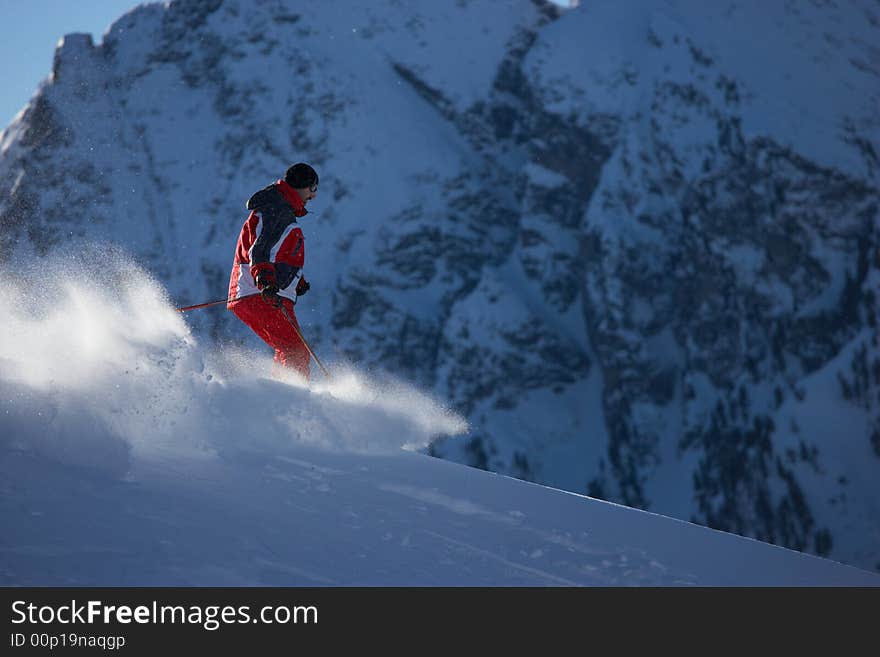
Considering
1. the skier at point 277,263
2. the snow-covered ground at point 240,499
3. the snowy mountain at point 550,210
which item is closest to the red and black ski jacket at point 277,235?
the skier at point 277,263

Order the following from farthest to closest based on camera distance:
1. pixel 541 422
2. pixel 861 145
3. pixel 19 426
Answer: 1. pixel 541 422
2. pixel 861 145
3. pixel 19 426

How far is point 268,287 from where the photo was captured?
23.1ft

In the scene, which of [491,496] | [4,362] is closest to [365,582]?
[491,496]

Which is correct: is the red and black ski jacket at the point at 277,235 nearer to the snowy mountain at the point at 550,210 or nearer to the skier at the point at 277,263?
the skier at the point at 277,263

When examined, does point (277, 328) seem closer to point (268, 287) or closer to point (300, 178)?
point (268, 287)

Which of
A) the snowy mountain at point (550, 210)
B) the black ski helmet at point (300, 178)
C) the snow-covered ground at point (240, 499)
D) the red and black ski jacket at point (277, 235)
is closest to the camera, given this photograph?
the snow-covered ground at point (240, 499)

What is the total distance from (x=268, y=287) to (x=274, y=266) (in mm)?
269

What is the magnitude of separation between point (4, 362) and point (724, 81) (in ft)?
249

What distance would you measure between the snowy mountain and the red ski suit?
188 ft

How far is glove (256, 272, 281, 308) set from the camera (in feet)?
23.0

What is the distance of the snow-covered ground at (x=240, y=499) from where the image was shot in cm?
289
